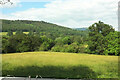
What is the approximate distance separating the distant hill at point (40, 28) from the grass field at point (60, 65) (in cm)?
58

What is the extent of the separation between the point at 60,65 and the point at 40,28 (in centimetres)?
113

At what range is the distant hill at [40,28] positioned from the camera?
151 inches

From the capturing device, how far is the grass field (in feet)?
12.2

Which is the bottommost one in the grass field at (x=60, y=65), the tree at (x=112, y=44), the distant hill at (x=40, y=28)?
the grass field at (x=60, y=65)

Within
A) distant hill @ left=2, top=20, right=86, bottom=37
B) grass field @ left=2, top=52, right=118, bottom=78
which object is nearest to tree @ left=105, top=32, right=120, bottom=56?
grass field @ left=2, top=52, right=118, bottom=78

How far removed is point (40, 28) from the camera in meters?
3.92

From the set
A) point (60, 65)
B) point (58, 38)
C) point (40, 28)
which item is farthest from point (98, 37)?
point (40, 28)

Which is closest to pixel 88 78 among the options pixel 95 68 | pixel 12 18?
pixel 95 68

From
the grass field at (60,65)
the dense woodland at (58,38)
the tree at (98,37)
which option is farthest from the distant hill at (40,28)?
the grass field at (60,65)

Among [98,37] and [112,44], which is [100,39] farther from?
[112,44]

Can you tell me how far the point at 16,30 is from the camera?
3.84 meters

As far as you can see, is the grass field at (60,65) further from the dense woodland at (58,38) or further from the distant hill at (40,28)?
the distant hill at (40,28)

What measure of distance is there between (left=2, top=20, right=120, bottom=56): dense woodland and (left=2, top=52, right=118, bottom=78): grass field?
0.15m

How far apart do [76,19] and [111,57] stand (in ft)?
4.41
